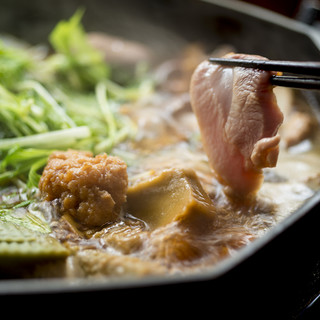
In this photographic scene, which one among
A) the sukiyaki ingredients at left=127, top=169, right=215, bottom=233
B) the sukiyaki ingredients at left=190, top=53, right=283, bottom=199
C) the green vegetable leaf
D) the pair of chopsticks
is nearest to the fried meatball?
the sukiyaki ingredients at left=127, top=169, right=215, bottom=233

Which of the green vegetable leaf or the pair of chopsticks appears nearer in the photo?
the pair of chopsticks

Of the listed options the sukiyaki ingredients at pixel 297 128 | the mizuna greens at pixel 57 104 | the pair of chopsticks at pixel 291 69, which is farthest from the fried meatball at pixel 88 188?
the sukiyaki ingredients at pixel 297 128

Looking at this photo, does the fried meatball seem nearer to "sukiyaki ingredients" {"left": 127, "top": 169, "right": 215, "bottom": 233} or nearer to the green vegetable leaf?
"sukiyaki ingredients" {"left": 127, "top": 169, "right": 215, "bottom": 233}

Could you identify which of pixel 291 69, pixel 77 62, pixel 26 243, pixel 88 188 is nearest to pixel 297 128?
pixel 291 69

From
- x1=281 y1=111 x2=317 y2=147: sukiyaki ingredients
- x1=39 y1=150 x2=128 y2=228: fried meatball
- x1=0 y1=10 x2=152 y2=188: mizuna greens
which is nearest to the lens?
x1=39 y1=150 x2=128 y2=228: fried meatball

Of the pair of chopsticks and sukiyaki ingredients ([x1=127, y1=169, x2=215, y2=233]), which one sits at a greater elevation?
the pair of chopsticks

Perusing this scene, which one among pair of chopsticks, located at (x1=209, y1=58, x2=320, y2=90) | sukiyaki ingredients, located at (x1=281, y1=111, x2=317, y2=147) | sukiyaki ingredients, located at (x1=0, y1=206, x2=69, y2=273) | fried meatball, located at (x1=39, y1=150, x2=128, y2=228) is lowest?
sukiyaki ingredients, located at (x1=0, y1=206, x2=69, y2=273)

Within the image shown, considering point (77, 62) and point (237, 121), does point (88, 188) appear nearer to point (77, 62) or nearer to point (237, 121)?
point (237, 121)

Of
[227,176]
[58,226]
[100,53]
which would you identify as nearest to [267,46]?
[100,53]
